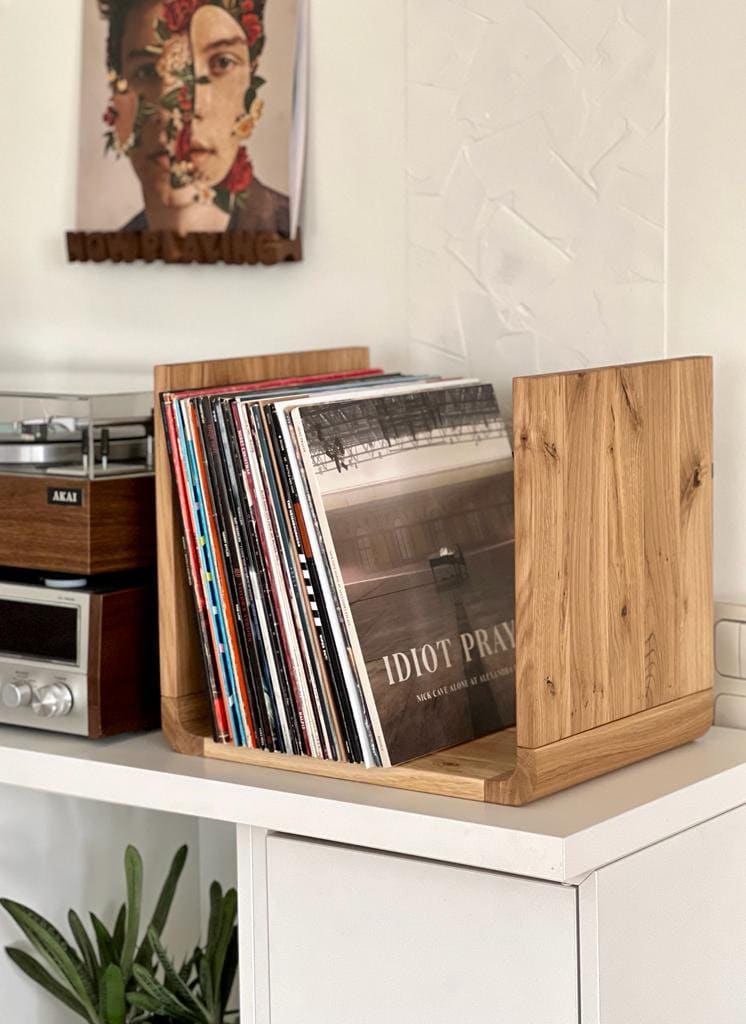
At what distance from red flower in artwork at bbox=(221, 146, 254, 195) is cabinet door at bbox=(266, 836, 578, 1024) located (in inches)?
34.0

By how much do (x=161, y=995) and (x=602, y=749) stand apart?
609mm

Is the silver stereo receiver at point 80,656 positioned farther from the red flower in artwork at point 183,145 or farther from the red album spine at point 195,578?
the red flower in artwork at point 183,145

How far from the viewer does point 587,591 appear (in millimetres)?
1242

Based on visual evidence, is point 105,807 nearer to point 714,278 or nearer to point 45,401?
point 45,401

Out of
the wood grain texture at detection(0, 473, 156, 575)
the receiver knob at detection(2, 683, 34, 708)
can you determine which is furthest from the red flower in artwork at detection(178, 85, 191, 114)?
the receiver knob at detection(2, 683, 34, 708)

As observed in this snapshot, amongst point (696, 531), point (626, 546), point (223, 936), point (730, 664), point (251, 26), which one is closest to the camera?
point (626, 546)

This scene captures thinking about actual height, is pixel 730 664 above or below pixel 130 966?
above

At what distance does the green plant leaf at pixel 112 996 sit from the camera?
154cm

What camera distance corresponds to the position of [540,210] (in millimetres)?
1568

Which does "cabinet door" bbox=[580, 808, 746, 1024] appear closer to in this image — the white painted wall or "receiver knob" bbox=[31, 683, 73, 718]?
the white painted wall

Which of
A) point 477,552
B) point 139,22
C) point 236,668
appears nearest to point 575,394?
point 477,552

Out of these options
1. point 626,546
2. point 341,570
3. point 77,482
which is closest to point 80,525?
point 77,482

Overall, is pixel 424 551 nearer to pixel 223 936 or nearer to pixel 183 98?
pixel 223 936

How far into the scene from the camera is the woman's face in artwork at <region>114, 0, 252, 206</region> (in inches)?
70.1
